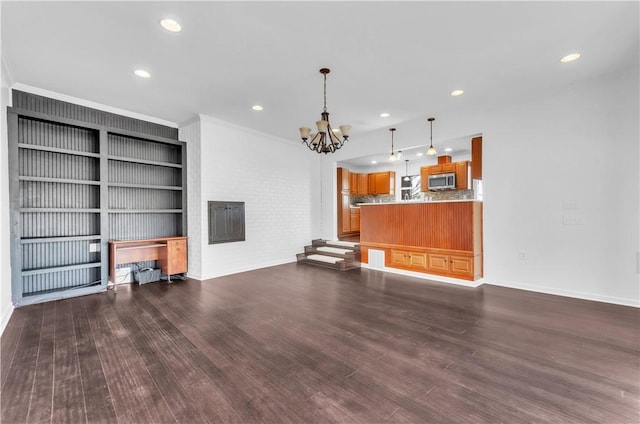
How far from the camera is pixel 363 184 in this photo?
31.3 feet

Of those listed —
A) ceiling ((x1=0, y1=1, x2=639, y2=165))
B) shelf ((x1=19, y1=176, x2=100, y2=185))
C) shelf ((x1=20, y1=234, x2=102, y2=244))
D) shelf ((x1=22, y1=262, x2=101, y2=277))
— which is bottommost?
shelf ((x1=22, y1=262, x2=101, y2=277))

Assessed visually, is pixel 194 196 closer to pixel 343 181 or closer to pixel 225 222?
pixel 225 222

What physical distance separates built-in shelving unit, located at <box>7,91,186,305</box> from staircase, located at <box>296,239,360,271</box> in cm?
278

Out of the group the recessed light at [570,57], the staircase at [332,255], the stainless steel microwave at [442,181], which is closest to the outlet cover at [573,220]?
the recessed light at [570,57]

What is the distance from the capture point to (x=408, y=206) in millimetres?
5438

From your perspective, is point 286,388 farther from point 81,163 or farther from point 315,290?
point 81,163

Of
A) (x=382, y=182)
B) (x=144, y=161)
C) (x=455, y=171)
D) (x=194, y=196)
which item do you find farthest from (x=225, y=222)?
(x=455, y=171)

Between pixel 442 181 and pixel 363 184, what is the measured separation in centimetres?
259

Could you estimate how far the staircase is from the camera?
6038mm

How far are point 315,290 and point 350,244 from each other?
2.59m

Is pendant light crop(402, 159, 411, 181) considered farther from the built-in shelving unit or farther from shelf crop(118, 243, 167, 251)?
shelf crop(118, 243, 167, 251)

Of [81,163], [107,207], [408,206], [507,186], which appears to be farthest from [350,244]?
[81,163]

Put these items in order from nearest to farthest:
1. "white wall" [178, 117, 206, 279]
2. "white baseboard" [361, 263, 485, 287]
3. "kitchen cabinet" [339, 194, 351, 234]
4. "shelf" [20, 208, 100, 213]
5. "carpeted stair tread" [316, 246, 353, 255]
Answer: "shelf" [20, 208, 100, 213], "white baseboard" [361, 263, 485, 287], "white wall" [178, 117, 206, 279], "carpeted stair tread" [316, 246, 353, 255], "kitchen cabinet" [339, 194, 351, 234]

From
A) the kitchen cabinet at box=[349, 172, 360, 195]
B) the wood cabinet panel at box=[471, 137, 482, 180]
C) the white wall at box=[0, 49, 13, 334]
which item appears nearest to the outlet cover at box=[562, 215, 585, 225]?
the wood cabinet panel at box=[471, 137, 482, 180]
